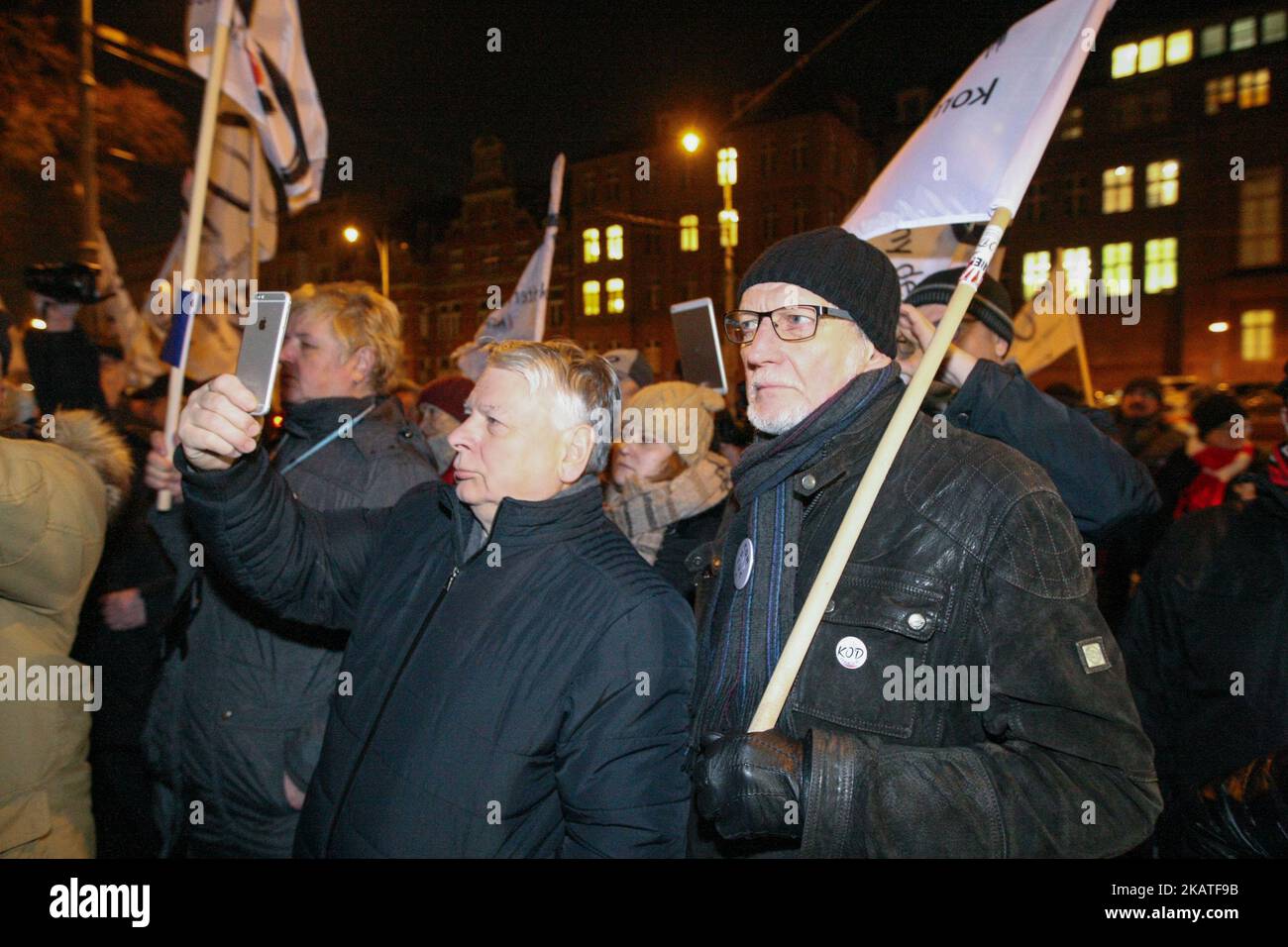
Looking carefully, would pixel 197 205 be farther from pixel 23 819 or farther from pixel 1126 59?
pixel 1126 59

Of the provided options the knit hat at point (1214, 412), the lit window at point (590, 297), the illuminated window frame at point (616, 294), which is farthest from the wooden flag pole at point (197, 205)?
the lit window at point (590, 297)

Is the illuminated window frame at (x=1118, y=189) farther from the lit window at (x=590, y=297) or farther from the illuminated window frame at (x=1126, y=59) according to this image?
the lit window at (x=590, y=297)

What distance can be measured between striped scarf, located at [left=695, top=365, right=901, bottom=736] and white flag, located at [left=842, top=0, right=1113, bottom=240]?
101 cm

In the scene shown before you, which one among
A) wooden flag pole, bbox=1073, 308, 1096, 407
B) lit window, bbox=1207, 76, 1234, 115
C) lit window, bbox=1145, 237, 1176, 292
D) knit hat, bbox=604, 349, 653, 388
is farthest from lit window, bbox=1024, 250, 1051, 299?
knit hat, bbox=604, 349, 653, 388

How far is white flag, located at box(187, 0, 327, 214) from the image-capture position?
416 cm

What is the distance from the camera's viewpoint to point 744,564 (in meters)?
2.03

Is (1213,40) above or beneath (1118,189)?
above

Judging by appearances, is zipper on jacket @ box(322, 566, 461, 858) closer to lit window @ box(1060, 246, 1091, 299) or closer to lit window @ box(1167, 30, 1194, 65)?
lit window @ box(1060, 246, 1091, 299)

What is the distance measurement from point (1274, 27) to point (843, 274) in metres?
40.3

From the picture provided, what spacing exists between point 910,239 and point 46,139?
37.8ft

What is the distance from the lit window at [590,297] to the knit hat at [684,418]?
41.4 metres

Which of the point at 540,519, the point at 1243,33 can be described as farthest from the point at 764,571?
the point at 1243,33

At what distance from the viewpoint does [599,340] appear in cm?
4550
